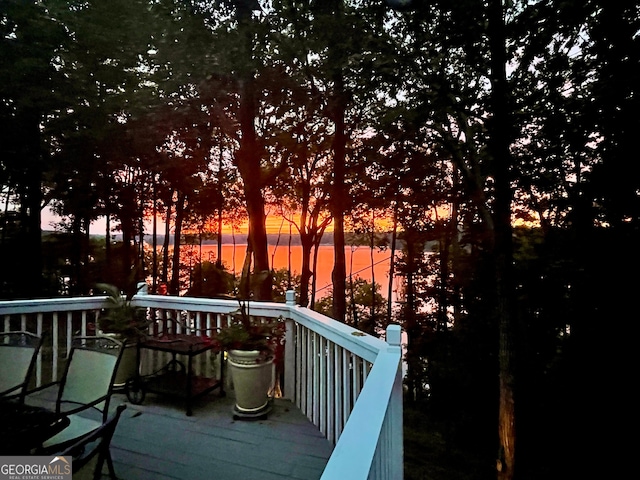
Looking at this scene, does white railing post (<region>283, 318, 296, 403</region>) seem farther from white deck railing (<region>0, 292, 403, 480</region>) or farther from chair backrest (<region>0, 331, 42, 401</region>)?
chair backrest (<region>0, 331, 42, 401</region>)

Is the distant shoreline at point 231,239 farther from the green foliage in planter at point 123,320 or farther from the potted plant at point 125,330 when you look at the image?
the potted plant at point 125,330

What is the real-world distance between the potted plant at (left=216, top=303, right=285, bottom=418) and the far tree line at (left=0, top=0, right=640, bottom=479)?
42 centimetres

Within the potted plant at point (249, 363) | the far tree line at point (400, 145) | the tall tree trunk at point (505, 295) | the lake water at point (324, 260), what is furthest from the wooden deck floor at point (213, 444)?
the lake water at point (324, 260)

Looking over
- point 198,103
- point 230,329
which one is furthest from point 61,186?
point 230,329

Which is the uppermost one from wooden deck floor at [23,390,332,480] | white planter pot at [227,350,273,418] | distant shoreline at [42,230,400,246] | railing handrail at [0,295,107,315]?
distant shoreline at [42,230,400,246]

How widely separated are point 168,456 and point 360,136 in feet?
33.6

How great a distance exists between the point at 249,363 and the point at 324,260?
16.3 meters

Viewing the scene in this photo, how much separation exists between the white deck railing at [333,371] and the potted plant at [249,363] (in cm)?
30

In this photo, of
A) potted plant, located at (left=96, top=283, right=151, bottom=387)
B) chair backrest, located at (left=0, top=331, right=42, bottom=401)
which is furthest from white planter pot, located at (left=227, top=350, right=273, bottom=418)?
chair backrest, located at (left=0, top=331, right=42, bottom=401)

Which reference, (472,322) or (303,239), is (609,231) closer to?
(472,322)

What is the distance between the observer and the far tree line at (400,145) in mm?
6379

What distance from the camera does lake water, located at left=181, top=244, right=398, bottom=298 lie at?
17281 millimetres

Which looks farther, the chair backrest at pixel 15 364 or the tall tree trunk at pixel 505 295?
the tall tree trunk at pixel 505 295

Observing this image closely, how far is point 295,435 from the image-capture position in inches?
108
